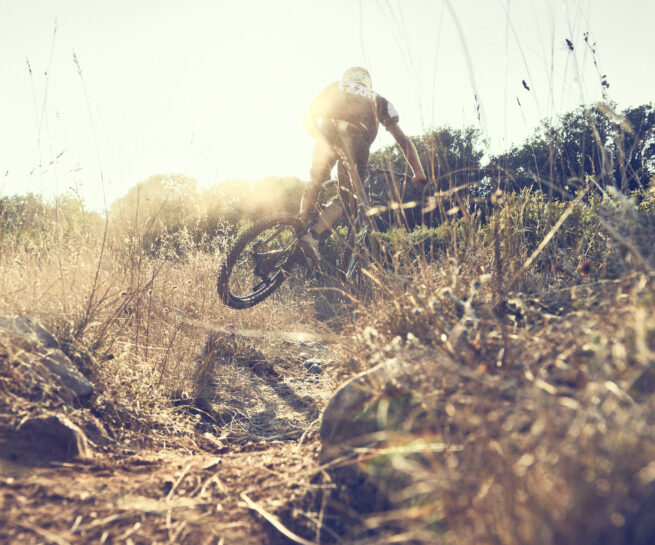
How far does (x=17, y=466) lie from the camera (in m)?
1.49

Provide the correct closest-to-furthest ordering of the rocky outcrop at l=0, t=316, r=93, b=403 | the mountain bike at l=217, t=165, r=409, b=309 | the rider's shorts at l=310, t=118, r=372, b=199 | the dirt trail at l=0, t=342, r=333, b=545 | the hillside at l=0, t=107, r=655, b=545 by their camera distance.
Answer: the hillside at l=0, t=107, r=655, b=545 → the dirt trail at l=0, t=342, r=333, b=545 → the rocky outcrop at l=0, t=316, r=93, b=403 → the mountain bike at l=217, t=165, r=409, b=309 → the rider's shorts at l=310, t=118, r=372, b=199

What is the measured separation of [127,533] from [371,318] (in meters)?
1.20

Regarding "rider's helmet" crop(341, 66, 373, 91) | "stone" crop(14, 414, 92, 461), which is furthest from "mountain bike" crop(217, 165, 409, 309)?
"stone" crop(14, 414, 92, 461)

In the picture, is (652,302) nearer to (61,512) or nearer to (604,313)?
(604,313)

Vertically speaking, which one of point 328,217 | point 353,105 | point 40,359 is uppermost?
point 353,105

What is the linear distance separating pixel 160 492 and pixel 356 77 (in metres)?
3.48

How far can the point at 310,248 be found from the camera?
3.92 metres

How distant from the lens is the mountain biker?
152 inches

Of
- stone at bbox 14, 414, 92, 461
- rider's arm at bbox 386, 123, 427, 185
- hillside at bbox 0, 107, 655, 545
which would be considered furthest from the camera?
rider's arm at bbox 386, 123, 427, 185

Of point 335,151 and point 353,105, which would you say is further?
point 335,151

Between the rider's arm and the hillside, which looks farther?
the rider's arm

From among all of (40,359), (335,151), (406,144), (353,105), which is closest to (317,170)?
(335,151)

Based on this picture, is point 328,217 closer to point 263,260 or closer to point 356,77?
point 263,260

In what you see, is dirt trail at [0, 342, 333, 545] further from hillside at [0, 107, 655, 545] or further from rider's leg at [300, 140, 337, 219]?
rider's leg at [300, 140, 337, 219]
